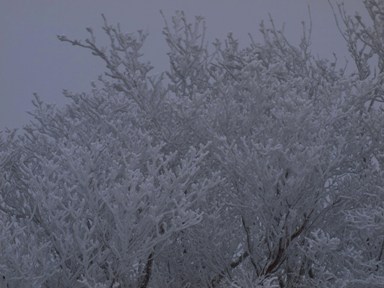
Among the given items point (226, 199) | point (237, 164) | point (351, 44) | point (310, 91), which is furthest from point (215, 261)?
point (351, 44)

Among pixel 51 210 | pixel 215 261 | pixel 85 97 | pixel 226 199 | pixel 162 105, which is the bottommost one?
pixel 215 261

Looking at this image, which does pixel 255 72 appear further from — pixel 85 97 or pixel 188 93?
pixel 85 97

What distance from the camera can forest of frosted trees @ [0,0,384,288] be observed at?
8.08ft

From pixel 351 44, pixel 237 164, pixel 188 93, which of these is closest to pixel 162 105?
pixel 188 93

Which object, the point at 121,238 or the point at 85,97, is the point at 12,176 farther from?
the point at 121,238

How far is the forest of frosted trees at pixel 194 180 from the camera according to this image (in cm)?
246

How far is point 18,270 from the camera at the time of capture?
241 centimetres

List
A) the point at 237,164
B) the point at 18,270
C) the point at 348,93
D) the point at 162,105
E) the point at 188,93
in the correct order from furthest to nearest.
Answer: the point at 188,93, the point at 162,105, the point at 348,93, the point at 237,164, the point at 18,270

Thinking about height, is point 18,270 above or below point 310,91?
below

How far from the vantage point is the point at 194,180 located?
301cm

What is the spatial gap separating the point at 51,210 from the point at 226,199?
773 mm

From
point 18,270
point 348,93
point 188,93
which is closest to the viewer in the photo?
point 18,270

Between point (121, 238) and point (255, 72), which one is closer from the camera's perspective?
point (121, 238)

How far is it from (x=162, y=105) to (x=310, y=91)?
0.84 metres
